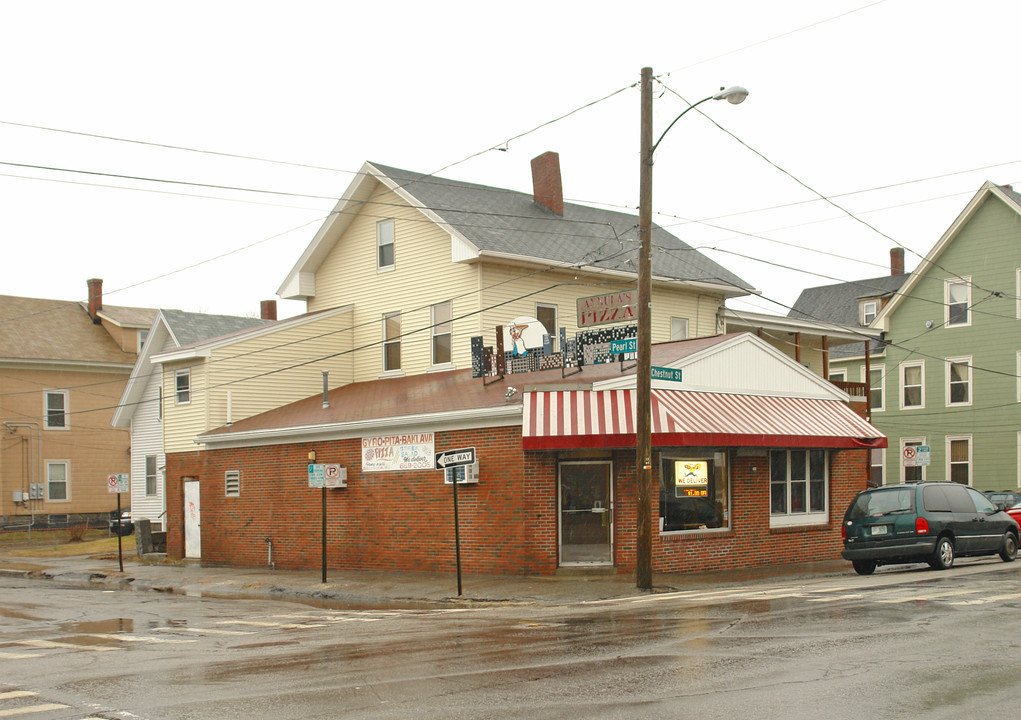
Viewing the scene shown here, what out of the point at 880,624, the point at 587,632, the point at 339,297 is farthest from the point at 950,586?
the point at 339,297

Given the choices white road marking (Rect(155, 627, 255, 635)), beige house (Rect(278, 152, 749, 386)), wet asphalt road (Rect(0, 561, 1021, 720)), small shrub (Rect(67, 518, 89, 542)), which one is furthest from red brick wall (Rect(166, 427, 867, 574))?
small shrub (Rect(67, 518, 89, 542))

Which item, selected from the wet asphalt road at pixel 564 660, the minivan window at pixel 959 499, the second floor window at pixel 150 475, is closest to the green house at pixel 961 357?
the minivan window at pixel 959 499

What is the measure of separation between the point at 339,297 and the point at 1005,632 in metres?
23.8

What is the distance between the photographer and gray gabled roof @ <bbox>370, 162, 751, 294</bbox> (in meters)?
28.4

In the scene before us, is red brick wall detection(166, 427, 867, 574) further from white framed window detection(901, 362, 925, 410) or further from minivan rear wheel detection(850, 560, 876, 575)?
white framed window detection(901, 362, 925, 410)

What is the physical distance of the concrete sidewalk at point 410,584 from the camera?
18406 mm

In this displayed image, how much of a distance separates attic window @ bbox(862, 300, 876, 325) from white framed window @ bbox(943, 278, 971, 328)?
7825 mm

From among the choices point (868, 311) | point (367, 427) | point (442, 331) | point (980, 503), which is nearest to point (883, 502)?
point (980, 503)

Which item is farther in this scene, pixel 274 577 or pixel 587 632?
pixel 274 577

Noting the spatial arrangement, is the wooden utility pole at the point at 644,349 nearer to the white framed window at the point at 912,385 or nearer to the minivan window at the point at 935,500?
the minivan window at the point at 935,500

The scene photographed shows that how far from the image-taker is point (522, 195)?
107ft

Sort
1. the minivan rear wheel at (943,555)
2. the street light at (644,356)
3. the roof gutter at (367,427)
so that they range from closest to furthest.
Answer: the street light at (644,356), the minivan rear wheel at (943,555), the roof gutter at (367,427)

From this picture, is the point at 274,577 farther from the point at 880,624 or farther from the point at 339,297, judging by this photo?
the point at 880,624

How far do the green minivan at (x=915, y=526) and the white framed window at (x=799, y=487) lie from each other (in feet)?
11.1
